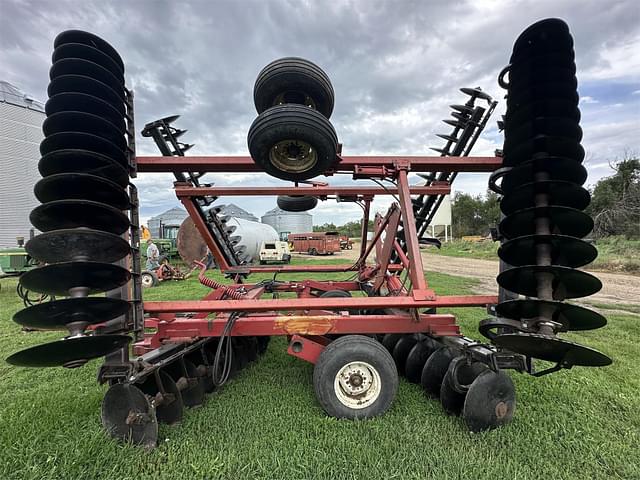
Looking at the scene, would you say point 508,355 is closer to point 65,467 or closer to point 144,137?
point 65,467

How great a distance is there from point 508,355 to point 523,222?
955mm

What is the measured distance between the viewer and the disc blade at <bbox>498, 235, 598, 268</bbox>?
2.13 m

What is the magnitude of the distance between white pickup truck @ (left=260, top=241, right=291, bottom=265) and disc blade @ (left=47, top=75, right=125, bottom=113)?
731 inches

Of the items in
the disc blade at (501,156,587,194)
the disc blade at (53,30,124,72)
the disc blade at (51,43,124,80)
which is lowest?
the disc blade at (501,156,587,194)

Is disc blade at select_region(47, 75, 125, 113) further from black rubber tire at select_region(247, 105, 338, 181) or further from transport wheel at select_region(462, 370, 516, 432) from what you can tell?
transport wheel at select_region(462, 370, 516, 432)

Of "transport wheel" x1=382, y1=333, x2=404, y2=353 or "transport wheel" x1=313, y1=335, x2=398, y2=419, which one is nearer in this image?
"transport wheel" x1=313, y1=335, x2=398, y2=419

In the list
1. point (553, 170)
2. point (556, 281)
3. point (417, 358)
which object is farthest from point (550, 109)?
point (417, 358)

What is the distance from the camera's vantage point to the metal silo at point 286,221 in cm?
4822

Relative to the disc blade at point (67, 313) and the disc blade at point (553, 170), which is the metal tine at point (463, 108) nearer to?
the disc blade at point (553, 170)

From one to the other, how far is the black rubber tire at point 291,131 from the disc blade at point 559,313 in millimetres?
1643

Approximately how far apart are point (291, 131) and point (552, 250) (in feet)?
6.30

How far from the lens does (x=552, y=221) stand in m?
2.26

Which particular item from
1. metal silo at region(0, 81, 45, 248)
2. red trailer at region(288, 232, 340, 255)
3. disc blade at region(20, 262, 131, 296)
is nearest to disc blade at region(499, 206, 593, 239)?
disc blade at region(20, 262, 131, 296)

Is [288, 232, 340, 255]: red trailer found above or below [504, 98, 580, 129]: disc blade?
below
